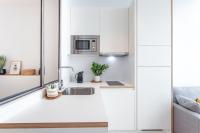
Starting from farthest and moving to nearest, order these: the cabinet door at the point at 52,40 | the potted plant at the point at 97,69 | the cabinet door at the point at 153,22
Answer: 1. the potted plant at the point at 97,69
2. the cabinet door at the point at 153,22
3. the cabinet door at the point at 52,40

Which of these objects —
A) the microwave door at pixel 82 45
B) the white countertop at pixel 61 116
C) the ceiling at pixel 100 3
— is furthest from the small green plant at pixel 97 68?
the white countertop at pixel 61 116

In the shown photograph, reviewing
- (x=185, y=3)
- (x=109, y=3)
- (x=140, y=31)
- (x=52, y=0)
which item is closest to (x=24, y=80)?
(x=52, y=0)

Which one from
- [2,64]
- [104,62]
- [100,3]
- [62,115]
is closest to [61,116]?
[62,115]

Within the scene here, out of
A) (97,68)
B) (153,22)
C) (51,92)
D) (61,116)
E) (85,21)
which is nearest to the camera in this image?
(61,116)

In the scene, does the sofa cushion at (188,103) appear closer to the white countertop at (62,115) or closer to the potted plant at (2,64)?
the white countertop at (62,115)

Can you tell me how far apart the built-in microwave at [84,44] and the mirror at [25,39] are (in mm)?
501

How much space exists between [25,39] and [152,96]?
230cm

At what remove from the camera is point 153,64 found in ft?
9.51

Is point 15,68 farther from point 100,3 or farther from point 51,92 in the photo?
point 100,3

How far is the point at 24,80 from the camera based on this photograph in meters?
2.45

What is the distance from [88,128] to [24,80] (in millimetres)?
1751

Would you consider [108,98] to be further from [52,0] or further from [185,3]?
[185,3]

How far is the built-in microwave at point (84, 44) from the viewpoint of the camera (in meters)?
3.24

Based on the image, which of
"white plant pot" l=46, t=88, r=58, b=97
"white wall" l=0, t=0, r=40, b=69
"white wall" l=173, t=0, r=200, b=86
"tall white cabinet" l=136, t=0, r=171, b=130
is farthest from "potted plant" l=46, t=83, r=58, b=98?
"white wall" l=173, t=0, r=200, b=86
